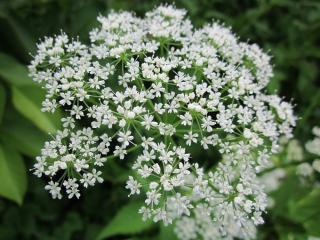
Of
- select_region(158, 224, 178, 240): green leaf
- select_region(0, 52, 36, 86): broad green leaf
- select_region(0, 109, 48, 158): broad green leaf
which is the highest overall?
select_region(0, 52, 36, 86): broad green leaf

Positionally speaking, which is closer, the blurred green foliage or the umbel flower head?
the umbel flower head

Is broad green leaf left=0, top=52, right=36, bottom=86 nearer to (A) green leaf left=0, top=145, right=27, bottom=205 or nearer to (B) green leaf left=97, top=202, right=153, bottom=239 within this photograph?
(A) green leaf left=0, top=145, right=27, bottom=205

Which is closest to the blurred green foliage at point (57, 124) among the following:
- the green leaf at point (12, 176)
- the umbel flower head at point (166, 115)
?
the green leaf at point (12, 176)

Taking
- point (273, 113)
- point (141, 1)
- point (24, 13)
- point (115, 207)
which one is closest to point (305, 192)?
point (273, 113)

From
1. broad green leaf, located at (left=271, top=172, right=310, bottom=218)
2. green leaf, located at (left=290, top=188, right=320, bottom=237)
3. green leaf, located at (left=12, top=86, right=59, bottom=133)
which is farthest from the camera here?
broad green leaf, located at (left=271, top=172, right=310, bottom=218)

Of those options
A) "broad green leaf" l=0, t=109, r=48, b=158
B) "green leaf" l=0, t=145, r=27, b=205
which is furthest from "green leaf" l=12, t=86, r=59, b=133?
"green leaf" l=0, t=145, r=27, b=205

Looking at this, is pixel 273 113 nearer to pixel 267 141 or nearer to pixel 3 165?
pixel 267 141

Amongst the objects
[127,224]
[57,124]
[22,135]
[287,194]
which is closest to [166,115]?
[127,224]

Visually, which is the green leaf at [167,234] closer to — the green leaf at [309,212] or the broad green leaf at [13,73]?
the green leaf at [309,212]
